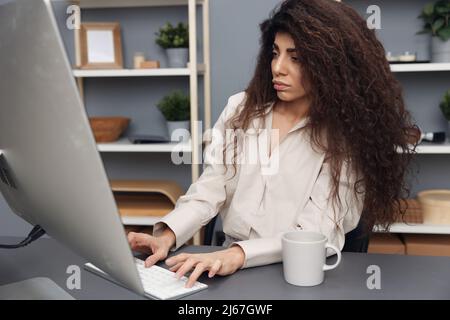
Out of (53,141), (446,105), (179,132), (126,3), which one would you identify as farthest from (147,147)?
(53,141)

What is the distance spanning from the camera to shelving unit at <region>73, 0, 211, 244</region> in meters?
2.09

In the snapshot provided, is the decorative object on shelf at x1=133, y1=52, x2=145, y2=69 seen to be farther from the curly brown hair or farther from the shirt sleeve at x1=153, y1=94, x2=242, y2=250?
the curly brown hair

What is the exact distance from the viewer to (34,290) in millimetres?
806

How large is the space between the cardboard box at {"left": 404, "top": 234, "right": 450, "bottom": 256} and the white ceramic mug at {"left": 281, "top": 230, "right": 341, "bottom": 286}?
132cm

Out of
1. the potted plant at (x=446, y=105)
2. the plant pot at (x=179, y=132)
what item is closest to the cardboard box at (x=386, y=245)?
the potted plant at (x=446, y=105)

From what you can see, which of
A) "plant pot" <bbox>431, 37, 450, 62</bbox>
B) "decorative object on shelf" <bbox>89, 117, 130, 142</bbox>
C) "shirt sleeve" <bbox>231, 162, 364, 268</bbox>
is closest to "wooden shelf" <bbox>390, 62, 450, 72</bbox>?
"plant pot" <bbox>431, 37, 450, 62</bbox>

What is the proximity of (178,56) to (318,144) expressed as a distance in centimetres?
115

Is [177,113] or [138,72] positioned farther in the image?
[177,113]

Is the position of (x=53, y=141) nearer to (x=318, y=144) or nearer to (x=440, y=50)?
(x=318, y=144)

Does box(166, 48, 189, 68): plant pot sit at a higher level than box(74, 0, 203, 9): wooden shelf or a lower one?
lower

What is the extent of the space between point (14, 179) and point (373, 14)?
6.35 ft

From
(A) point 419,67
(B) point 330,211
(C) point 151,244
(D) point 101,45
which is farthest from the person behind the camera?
(D) point 101,45

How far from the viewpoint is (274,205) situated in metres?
1.31
